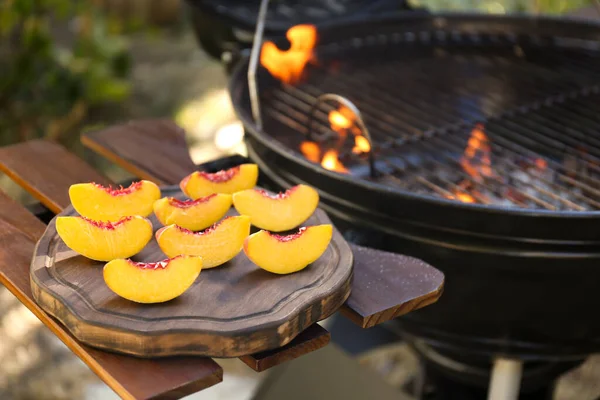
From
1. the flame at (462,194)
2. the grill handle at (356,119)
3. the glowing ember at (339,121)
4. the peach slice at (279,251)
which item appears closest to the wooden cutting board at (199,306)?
the peach slice at (279,251)

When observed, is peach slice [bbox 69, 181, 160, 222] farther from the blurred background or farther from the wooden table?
the blurred background

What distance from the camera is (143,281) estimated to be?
111 cm

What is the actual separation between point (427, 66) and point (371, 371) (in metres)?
0.99

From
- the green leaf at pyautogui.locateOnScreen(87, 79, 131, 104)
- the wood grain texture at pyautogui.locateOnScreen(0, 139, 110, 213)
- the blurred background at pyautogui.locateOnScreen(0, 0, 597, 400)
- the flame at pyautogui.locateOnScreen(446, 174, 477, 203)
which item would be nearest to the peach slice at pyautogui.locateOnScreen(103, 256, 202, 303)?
the wood grain texture at pyautogui.locateOnScreen(0, 139, 110, 213)

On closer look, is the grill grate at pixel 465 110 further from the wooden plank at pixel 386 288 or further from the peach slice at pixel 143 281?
the peach slice at pixel 143 281

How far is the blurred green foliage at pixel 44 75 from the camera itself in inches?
157

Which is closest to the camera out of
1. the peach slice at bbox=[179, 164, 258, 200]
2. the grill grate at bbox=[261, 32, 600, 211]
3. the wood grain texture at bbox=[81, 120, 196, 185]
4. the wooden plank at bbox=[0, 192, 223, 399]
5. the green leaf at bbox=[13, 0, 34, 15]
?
the wooden plank at bbox=[0, 192, 223, 399]

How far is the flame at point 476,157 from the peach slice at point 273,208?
26.1 inches

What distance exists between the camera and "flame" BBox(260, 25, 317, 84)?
2225mm

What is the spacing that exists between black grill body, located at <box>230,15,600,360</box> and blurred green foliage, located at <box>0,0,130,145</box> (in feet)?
7.19

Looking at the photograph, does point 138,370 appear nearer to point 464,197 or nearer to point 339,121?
point 464,197

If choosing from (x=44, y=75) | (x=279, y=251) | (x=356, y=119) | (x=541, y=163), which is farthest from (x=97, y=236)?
(x=44, y=75)

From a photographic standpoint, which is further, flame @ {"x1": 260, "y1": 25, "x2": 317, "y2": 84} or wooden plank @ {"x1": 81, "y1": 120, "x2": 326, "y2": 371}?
flame @ {"x1": 260, "y1": 25, "x2": 317, "y2": 84}

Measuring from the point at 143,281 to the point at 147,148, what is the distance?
2.53 feet
